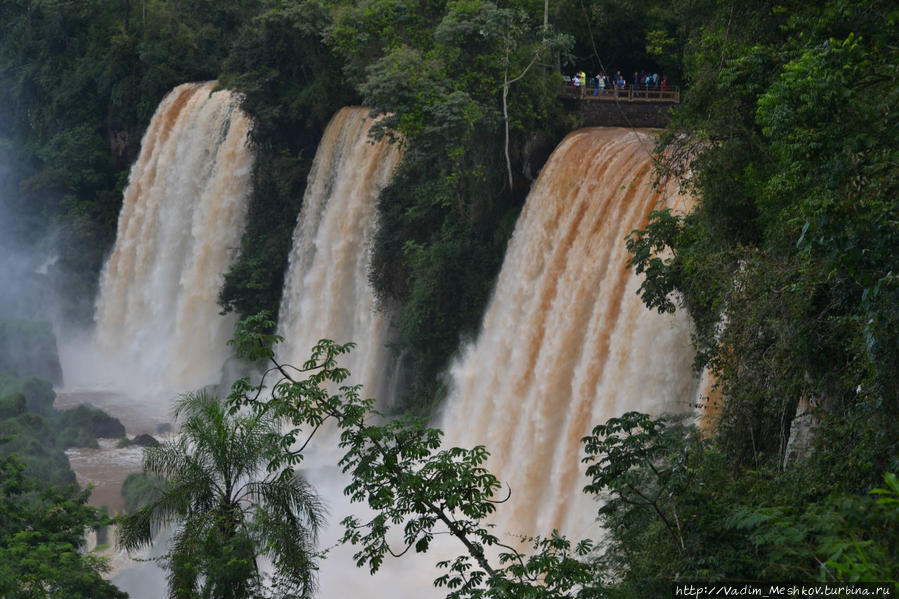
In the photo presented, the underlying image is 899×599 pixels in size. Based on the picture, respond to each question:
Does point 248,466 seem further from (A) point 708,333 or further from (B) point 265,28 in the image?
(B) point 265,28

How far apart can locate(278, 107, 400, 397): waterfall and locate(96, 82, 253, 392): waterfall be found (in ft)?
13.4

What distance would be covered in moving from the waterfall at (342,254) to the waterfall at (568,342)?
4974 mm

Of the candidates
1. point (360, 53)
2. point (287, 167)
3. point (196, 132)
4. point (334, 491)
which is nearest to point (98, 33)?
point (196, 132)

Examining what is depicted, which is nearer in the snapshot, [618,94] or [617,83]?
[617,83]

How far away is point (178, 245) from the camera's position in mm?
33594

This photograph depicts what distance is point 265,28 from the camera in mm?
30984

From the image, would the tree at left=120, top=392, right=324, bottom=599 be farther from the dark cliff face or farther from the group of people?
the group of people

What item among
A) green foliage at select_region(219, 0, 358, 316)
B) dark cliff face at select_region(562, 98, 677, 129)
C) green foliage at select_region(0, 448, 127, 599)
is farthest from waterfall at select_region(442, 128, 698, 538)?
green foliage at select_region(219, 0, 358, 316)

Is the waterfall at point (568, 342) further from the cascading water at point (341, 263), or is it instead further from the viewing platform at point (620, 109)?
the cascading water at point (341, 263)

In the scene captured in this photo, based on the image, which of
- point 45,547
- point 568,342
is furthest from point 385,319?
point 45,547

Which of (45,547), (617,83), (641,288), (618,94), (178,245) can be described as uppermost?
(617,83)

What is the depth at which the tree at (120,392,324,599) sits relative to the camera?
11.3 m

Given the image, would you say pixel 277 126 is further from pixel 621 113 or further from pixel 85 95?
pixel 85 95

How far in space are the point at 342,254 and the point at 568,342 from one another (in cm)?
1067
